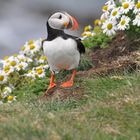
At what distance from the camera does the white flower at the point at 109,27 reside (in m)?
8.30

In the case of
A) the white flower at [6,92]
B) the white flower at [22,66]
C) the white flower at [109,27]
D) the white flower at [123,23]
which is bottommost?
the white flower at [6,92]

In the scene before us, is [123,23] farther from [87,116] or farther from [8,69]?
[87,116]

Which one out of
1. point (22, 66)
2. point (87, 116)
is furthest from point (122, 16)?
point (87, 116)

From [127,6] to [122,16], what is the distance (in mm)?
151

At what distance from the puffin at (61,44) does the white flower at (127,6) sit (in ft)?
3.12

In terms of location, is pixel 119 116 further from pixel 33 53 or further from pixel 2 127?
pixel 33 53

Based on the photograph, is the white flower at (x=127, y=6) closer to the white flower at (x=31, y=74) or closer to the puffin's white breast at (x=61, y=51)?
the puffin's white breast at (x=61, y=51)

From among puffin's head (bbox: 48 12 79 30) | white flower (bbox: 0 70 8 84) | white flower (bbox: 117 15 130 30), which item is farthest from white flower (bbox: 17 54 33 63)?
puffin's head (bbox: 48 12 79 30)

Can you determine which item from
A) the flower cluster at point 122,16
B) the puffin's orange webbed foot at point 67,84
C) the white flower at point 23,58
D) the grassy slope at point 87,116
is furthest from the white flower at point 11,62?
the grassy slope at point 87,116

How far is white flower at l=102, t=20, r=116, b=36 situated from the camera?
830 cm

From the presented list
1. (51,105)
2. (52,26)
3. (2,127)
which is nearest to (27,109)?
(51,105)

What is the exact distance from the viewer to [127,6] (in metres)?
8.01

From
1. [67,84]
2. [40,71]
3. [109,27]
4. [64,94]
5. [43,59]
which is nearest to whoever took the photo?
[64,94]

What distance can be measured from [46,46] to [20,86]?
188 centimetres
